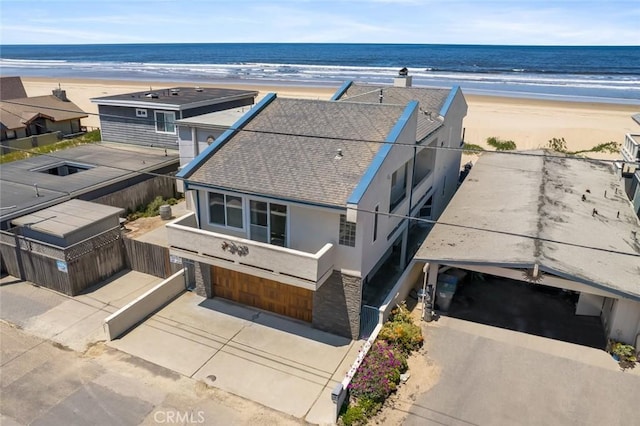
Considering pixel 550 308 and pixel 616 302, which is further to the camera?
pixel 550 308

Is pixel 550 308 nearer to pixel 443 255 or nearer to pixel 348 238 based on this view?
pixel 443 255

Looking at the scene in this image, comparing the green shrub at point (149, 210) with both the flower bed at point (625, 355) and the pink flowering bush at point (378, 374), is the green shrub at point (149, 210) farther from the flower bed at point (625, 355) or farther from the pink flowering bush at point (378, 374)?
the flower bed at point (625, 355)

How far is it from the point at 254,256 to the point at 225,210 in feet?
8.20

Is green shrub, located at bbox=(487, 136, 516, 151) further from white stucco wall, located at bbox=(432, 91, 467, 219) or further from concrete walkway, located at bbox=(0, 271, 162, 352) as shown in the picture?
concrete walkway, located at bbox=(0, 271, 162, 352)

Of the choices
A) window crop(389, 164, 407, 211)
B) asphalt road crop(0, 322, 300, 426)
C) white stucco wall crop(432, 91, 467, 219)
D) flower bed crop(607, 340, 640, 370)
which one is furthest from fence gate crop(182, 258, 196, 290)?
flower bed crop(607, 340, 640, 370)

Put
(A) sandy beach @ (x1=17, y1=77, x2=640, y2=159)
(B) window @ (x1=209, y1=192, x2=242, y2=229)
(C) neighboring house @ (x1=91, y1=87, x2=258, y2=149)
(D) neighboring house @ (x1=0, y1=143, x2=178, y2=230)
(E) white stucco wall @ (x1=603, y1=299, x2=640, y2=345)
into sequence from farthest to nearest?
(A) sandy beach @ (x1=17, y1=77, x2=640, y2=159), (C) neighboring house @ (x1=91, y1=87, x2=258, y2=149), (D) neighboring house @ (x1=0, y1=143, x2=178, y2=230), (B) window @ (x1=209, y1=192, x2=242, y2=229), (E) white stucco wall @ (x1=603, y1=299, x2=640, y2=345)

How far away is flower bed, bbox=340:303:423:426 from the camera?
12.3 meters

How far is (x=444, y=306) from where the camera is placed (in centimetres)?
1694

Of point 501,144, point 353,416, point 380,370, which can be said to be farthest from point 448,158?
point 501,144

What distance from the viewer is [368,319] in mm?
15695

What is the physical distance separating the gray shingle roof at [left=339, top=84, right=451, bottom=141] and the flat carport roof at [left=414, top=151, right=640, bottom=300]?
4.02 meters

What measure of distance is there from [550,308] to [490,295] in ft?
6.95

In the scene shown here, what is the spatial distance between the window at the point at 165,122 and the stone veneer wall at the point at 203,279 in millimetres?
14141

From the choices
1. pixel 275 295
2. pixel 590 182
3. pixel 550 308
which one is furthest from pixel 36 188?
pixel 590 182
